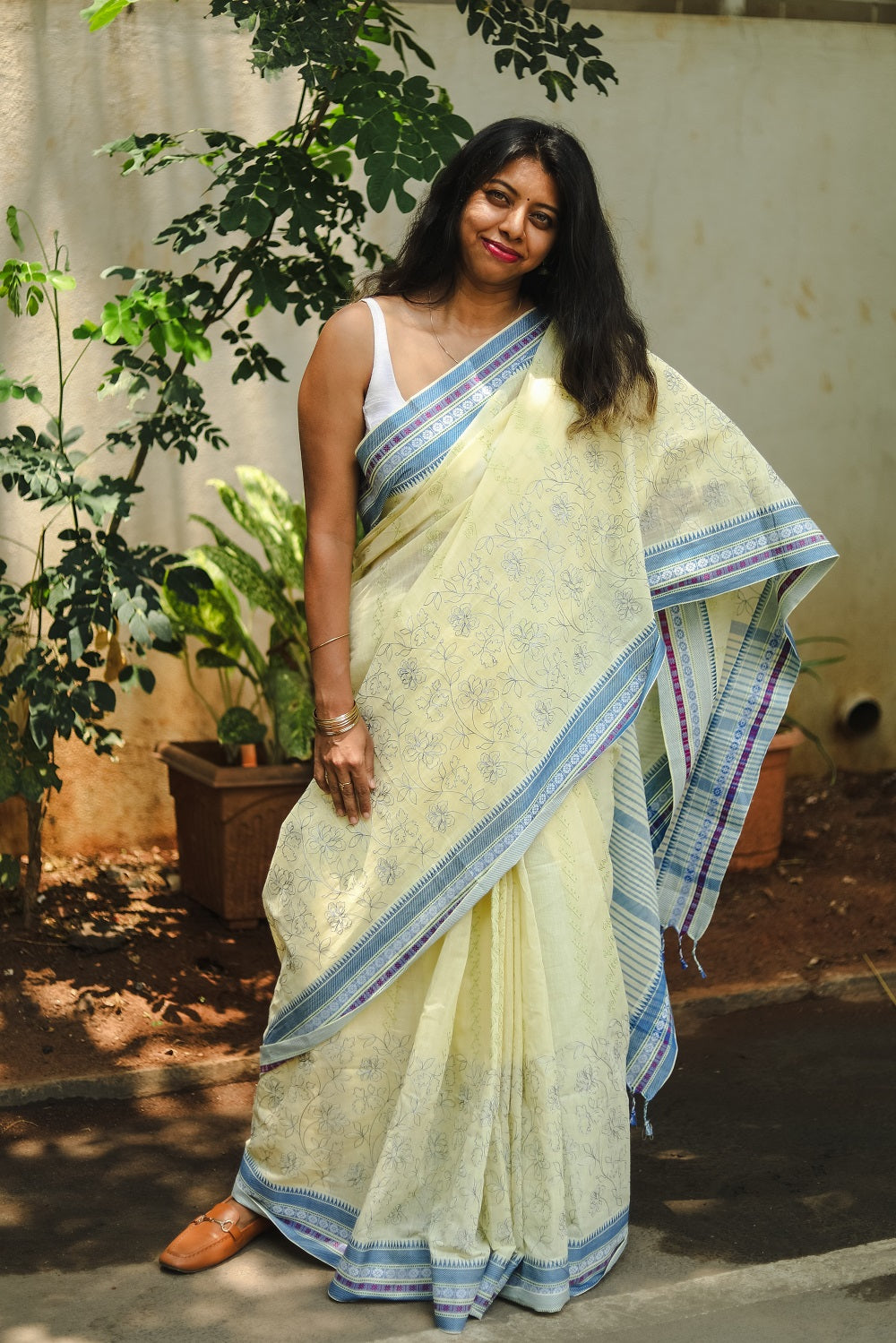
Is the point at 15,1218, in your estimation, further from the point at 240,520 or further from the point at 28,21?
the point at 28,21

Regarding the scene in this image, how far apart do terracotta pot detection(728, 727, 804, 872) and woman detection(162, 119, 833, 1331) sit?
2313 millimetres

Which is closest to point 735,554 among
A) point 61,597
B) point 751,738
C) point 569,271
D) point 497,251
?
point 751,738

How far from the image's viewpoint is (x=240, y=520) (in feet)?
14.8

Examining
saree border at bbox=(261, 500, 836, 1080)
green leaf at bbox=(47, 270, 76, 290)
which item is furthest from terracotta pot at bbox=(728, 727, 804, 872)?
green leaf at bbox=(47, 270, 76, 290)

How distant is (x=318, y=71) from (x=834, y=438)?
3.03m

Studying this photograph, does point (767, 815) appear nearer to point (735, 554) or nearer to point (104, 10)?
point (735, 554)

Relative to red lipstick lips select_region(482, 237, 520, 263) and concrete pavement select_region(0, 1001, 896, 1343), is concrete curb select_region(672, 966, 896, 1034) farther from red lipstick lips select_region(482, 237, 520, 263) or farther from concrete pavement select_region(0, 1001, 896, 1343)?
red lipstick lips select_region(482, 237, 520, 263)

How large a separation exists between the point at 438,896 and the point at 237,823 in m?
1.92

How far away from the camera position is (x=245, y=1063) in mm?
3951

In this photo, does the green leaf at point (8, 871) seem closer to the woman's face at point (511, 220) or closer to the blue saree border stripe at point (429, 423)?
the blue saree border stripe at point (429, 423)

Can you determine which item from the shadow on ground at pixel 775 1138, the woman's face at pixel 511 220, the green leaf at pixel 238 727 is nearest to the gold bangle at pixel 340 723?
the woman's face at pixel 511 220

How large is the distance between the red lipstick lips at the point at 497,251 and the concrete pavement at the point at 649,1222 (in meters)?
1.89

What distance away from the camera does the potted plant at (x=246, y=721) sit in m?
4.53

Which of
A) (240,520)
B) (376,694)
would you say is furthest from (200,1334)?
(240,520)
